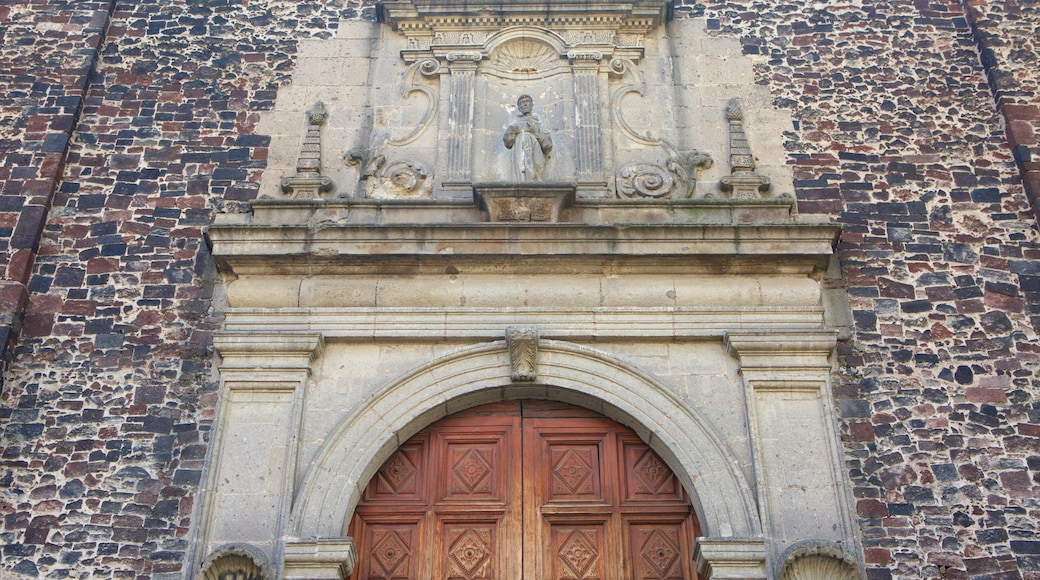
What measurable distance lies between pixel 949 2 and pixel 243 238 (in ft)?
21.0

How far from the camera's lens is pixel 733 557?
6.77 metres

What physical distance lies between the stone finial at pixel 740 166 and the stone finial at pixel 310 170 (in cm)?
306

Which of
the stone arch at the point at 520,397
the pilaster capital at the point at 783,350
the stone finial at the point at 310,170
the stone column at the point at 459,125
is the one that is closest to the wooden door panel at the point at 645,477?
the stone arch at the point at 520,397

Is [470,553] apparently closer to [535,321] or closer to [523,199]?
[535,321]

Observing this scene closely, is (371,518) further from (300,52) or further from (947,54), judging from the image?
(947,54)

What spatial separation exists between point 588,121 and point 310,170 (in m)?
2.20

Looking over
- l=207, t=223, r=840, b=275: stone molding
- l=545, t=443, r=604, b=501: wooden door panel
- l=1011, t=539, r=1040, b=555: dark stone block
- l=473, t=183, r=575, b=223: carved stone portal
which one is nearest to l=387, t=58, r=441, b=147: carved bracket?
l=473, t=183, r=575, b=223: carved stone portal

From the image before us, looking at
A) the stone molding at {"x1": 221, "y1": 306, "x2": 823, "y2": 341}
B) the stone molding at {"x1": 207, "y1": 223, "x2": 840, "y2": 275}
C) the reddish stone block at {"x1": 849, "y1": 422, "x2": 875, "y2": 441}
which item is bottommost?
the reddish stone block at {"x1": 849, "y1": 422, "x2": 875, "y2": 441}

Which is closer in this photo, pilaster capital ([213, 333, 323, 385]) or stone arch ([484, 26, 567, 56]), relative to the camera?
pilaster capital ([213, 333, 323, 385])

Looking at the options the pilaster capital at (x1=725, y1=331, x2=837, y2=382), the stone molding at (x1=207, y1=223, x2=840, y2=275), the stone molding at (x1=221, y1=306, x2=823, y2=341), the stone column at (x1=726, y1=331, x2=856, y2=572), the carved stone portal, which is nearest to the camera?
the stone column at (x1=726, y1=331, x2=856, y2=572)

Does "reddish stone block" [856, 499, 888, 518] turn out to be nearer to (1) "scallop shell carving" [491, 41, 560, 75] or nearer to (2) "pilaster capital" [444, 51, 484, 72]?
(1) "scallop shell carving" [491, 41, 560, 75]

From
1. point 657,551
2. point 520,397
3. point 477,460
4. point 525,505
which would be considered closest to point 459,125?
point 520,397

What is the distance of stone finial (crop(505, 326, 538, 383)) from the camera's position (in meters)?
7.50

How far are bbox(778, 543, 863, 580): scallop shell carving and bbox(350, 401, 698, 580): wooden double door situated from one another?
657 millimetres
